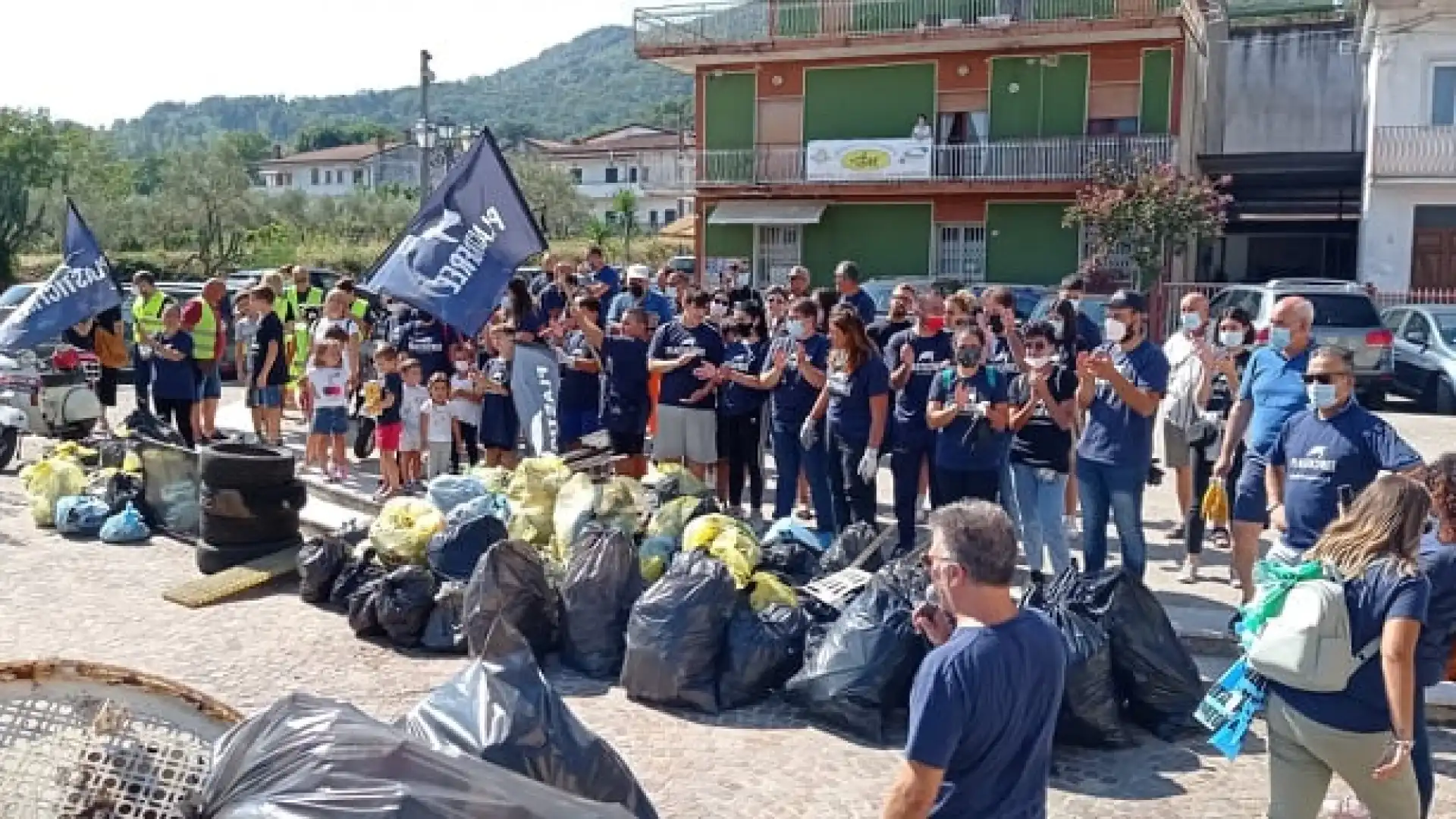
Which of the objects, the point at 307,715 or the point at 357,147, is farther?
the point at 357,147

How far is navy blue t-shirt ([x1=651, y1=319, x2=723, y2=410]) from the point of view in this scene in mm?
9477

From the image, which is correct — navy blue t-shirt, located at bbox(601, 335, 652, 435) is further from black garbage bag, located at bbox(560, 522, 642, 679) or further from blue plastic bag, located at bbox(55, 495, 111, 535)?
blue plastic bag, located at bbox(55, 495, 111, 535)

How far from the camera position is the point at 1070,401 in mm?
7504

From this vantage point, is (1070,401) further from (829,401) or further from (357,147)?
(357,147)

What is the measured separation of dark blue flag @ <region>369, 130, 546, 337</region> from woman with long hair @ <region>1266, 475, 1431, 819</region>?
663 centimetres

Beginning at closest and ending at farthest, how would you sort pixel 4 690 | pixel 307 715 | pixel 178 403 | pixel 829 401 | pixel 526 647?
pixel 307 715, pixel 4 690, pixel 526 647, pixel 829 401, pixel 178 403

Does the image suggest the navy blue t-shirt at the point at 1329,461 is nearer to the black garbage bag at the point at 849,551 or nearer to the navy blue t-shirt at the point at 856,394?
the black garbage bag at the point at 849,551

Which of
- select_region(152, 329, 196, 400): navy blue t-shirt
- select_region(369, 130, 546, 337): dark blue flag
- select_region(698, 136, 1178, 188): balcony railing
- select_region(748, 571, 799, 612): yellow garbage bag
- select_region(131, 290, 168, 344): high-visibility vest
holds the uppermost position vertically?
select_region(698, 136, 1178, 188): balcony railing

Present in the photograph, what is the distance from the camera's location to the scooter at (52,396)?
42.4 ft

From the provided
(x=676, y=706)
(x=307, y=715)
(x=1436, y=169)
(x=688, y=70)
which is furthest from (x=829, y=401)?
(x=688, y=70)

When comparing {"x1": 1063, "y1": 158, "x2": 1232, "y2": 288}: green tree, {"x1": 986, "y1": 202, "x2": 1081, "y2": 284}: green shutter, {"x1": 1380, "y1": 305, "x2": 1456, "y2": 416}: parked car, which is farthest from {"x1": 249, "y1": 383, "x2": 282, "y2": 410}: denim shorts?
{"x1": 986, "y1": 202, "x2": 1081, "y2": 284}: green shutter

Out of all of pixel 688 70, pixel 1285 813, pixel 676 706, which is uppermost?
pixel 688 70

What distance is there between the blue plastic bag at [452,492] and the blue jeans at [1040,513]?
10.8 feet

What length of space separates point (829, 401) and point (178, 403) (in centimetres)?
671
